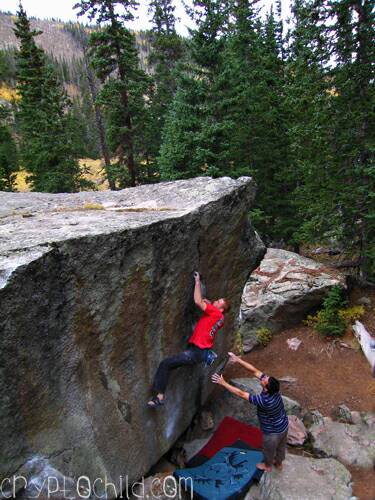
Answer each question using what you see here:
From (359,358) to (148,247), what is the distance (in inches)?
392

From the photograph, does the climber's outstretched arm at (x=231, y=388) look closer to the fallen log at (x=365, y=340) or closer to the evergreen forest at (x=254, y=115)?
the fallen log at (x=365, y=340)

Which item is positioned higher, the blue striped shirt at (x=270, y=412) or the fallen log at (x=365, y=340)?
the blue striped shirt at (x=270, y=412)

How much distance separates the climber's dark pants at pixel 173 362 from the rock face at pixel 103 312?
6.0 inches

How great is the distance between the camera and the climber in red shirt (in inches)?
282

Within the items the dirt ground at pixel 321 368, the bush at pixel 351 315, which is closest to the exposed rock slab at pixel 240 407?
the dirt ground at pixel 321 368

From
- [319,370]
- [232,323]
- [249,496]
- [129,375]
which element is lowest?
[319,370]

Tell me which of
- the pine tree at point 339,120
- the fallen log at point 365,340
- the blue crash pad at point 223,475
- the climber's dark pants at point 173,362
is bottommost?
the fallen log at point 365,340

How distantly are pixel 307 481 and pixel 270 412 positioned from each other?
69.6 inches

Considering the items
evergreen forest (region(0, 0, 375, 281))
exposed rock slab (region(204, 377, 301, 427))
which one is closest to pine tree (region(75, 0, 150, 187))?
evergreen forest (region(0, 0, 375, 281))

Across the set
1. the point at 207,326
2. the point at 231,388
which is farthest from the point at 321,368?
the point at 207,326

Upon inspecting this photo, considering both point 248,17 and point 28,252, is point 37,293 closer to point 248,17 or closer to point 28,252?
point 28,252

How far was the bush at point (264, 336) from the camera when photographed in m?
14.3

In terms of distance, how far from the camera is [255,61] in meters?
21.5

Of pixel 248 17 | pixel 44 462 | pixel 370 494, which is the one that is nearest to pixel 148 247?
pixel 44 462
